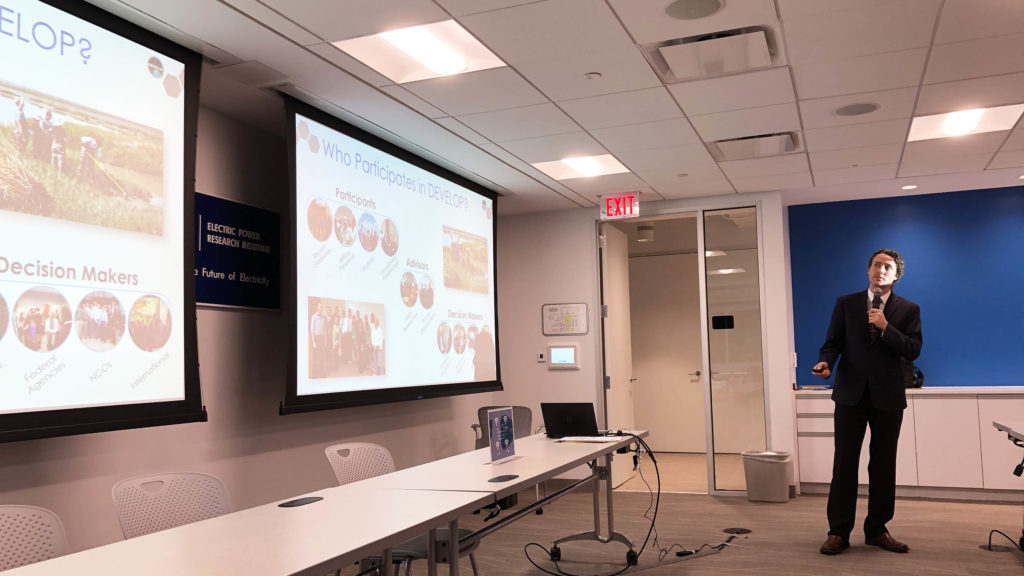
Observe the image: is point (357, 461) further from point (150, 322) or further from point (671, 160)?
point (671, 160)

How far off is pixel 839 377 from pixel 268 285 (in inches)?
143

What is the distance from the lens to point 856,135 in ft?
17.6

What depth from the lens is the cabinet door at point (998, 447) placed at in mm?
6414

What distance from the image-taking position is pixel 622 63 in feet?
13.0

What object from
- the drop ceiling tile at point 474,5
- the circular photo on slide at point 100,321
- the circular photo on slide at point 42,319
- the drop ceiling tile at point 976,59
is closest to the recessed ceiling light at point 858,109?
the drop ceiling tile at point 976,59

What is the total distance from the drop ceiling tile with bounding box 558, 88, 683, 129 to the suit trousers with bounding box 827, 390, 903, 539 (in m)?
2.12

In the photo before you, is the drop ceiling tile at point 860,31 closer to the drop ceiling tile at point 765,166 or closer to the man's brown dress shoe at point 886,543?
the drop ceiling tile at point 765,166

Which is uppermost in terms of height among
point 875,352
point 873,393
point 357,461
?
point 875,352

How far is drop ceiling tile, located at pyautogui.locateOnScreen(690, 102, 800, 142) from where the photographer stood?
15.7 feet

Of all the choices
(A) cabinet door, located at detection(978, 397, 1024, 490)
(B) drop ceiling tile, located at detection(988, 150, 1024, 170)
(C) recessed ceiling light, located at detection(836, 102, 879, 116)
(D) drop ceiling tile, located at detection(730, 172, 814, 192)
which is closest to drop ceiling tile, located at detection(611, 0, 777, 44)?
(C) recessed ceiling light, located at detection(836, 102, 879, 116)

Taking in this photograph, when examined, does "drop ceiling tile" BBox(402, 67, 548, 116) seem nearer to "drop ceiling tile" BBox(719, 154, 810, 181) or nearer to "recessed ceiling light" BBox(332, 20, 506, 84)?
"recessed ceiling light" BBox(332, 20, 506, 84)

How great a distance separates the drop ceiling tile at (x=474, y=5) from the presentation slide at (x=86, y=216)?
1364mm

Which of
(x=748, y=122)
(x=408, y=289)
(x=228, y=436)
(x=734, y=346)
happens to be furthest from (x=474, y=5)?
(x=734, y=346)

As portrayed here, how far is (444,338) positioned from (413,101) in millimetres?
2096
